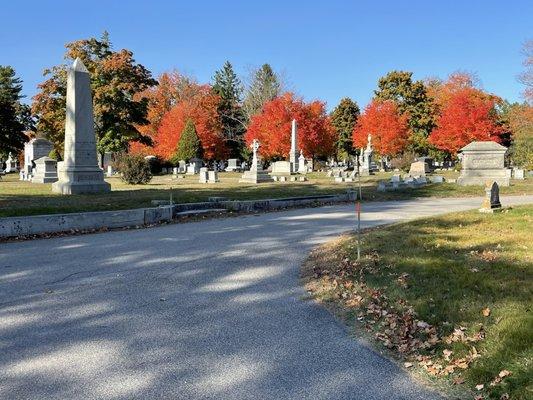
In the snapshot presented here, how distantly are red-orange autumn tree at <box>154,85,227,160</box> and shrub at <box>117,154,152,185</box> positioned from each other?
29.0 metres

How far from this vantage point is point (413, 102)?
7119 centimetres

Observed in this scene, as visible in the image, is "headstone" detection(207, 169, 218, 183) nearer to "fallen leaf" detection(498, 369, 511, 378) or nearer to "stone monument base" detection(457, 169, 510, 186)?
"stone monument base" detection(457, 169, 510, 186)

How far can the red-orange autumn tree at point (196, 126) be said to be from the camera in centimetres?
5769

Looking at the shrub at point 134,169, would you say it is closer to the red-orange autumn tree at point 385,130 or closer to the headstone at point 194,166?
the headstone at point 194,166

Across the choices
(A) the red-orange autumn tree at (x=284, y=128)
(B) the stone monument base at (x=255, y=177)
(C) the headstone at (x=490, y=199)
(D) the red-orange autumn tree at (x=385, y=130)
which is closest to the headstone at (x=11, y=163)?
(A) the red-orange autumn tree at (x=284, y=128)

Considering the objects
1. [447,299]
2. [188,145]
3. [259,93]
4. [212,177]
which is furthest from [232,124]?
[447,299]

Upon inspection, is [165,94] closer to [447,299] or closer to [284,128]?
[284,128]

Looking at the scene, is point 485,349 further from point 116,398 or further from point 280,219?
point 280,219

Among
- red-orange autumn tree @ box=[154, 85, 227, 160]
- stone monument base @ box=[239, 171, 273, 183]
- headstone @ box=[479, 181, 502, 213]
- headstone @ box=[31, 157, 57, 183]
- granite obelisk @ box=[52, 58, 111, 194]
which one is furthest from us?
red-orange autumn tree @ box=[154, 85, 227, 160]

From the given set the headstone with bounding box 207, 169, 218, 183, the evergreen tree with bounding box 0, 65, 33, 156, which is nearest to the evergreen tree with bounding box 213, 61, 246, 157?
the evergreen tree with bounding box 0, 65, 33, 156

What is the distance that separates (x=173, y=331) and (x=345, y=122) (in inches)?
3137

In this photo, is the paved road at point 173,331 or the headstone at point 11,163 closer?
the paved road at point 173,331

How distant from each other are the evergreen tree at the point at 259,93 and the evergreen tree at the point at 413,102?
51.5ft

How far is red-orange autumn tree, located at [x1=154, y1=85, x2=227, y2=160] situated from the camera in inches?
2271
